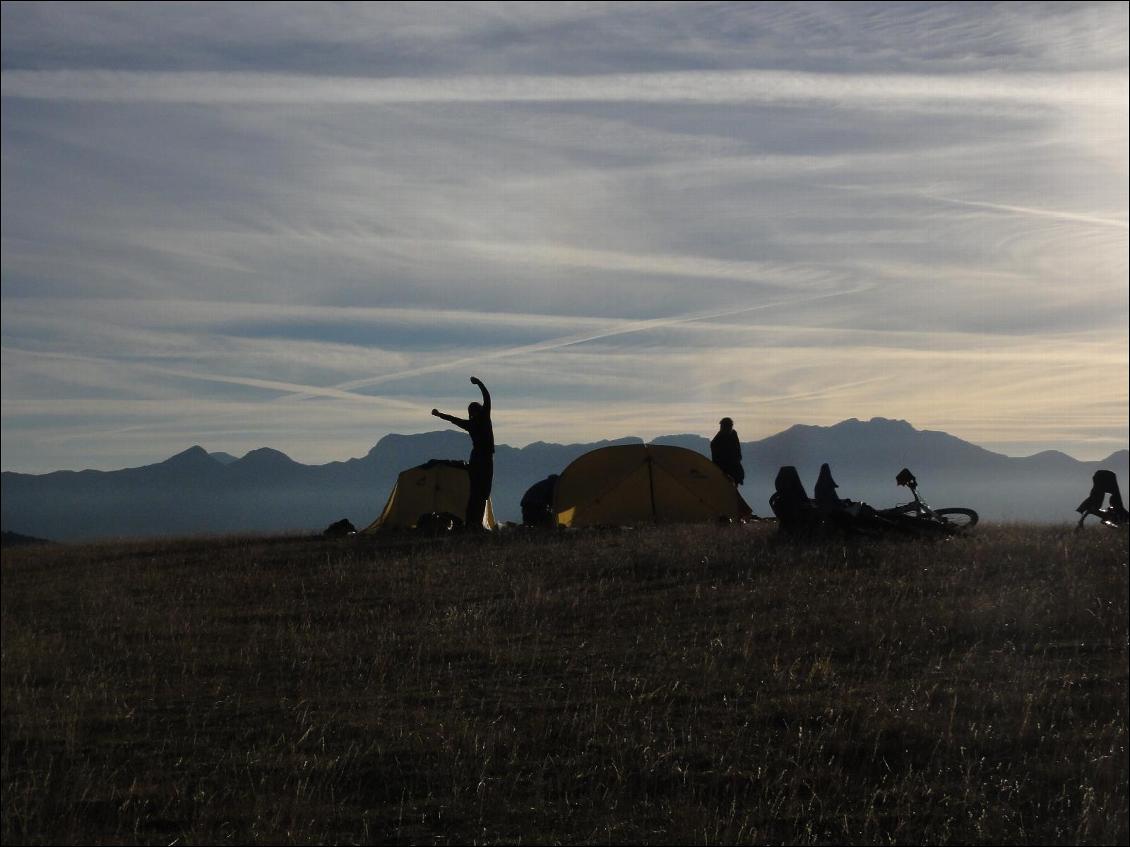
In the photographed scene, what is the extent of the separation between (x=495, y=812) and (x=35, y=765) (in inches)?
156

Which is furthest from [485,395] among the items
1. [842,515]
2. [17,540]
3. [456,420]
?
[17,540]

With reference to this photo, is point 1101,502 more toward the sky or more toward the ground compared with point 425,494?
more toward the ground

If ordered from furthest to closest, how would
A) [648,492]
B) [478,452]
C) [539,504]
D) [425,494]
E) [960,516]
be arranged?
[425,494], [539,504], [648,492], [478,452], [960,516]

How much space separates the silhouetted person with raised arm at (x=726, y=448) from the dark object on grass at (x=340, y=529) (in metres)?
8.75

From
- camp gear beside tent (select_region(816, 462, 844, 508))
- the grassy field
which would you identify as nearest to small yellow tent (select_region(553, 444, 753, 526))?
camp gear beside tent (select_region(816, 462, 844, 508))

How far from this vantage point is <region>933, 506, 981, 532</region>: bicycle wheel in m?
21.6

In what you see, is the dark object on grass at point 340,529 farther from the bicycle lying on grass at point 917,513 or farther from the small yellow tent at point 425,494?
the bicycle lying on grass at point 917,513

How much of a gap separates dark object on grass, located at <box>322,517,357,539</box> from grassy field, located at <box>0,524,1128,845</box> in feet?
33.2

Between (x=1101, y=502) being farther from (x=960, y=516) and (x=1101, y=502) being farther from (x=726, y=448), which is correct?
(x=726, y=448)

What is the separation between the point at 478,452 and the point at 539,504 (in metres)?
3.66

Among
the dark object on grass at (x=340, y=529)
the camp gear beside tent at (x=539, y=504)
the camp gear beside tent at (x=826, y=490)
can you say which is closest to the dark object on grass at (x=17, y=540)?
the dark object on grass at (x=340, y=529)

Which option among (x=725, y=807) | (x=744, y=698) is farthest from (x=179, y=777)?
(x=744, y=698)

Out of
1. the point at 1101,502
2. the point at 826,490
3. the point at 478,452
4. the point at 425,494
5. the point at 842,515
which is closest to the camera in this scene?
the point at 842,515

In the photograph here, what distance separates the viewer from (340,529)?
95.7ft
